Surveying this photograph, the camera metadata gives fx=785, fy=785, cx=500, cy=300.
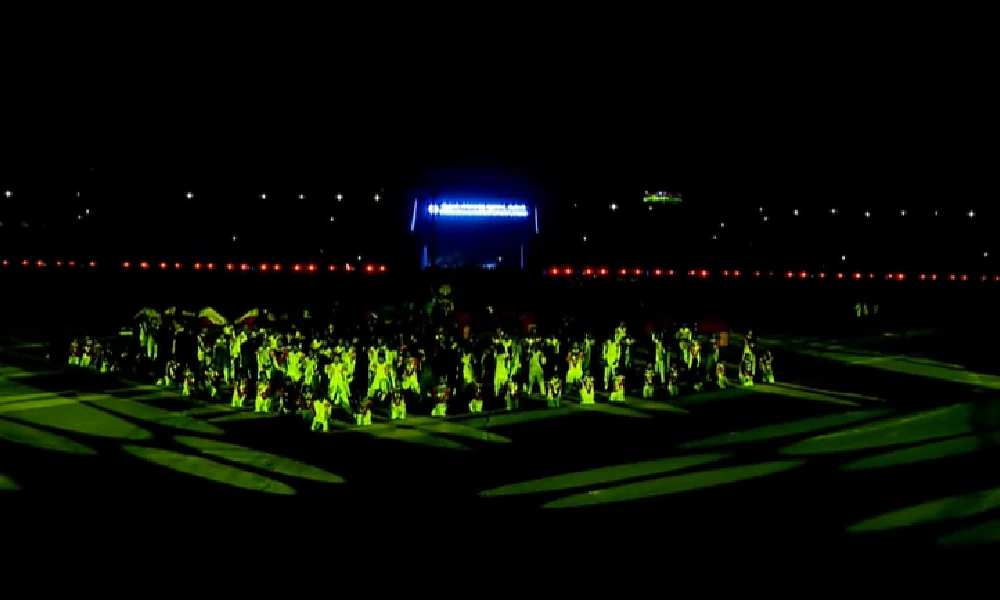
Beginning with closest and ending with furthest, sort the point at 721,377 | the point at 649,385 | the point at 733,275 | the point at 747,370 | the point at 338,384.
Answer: the point at 338,384, the point at 649,385, the point at 721,377, the point at 747,370, the point at 733,275

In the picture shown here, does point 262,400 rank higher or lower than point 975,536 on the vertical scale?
higher

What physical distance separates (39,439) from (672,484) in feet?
16.9

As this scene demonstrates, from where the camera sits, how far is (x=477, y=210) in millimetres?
20422

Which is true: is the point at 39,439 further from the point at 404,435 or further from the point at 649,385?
the point at 649,385

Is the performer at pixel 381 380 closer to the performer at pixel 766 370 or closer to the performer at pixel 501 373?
the performer at pixel 501 373

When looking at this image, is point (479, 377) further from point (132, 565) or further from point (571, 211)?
point (571, 211)

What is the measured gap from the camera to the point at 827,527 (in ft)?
15.1

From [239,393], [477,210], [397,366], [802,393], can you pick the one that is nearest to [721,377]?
[802,393]

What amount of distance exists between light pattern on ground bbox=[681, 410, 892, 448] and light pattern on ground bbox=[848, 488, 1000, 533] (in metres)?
1.74

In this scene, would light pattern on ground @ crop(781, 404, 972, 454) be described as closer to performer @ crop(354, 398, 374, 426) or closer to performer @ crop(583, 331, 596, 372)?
performer @ crop(583, 331, 596, 372)

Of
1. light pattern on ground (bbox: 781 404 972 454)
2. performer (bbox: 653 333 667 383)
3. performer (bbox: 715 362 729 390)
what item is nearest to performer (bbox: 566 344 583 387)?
performer (bbox: 653 333 667 383)

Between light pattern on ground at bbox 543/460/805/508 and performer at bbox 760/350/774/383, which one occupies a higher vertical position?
performer at bbox 760/350/774/383

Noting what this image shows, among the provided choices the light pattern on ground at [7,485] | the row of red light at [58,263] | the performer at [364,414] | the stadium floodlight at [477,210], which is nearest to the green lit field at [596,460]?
the light pattern on ground at [7,485]

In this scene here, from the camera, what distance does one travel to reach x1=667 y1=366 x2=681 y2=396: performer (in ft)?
27.7
